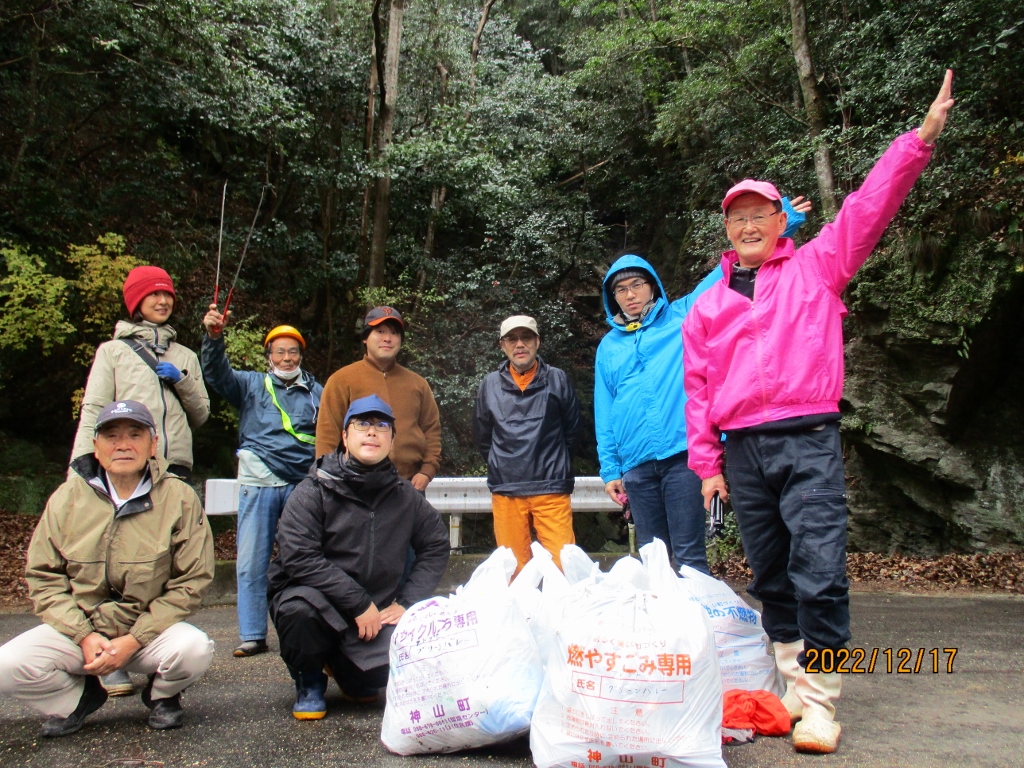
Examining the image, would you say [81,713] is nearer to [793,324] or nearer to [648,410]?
[648,410]

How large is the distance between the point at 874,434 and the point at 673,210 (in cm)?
939

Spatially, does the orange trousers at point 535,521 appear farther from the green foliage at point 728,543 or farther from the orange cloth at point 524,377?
the green foliage at point 728,543

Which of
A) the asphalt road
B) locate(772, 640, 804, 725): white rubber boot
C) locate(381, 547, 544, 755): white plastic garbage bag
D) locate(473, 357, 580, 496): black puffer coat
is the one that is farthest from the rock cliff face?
locate(381, 547, 544, 755): white plastic garbage bag

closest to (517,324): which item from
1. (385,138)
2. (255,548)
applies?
(255,548)

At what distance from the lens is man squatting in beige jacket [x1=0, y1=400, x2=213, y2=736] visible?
119 inches

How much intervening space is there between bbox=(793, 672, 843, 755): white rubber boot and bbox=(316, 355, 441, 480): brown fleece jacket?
2656 mm

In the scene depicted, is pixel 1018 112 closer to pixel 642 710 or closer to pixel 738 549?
pixel 738 549

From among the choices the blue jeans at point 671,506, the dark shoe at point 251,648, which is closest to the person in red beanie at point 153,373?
the dark shoe at point 251,648

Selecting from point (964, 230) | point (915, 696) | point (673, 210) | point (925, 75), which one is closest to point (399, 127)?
point (673, 210)

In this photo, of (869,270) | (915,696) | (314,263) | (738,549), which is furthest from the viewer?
(314,263)

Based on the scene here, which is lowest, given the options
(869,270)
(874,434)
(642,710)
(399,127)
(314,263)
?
(642,710)

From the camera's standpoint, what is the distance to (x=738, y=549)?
9.55 meters

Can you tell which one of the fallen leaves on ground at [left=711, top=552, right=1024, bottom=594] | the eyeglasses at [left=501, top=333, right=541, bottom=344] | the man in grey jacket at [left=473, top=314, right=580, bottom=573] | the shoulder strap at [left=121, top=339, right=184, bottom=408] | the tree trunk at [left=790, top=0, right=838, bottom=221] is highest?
the tree trunk at [left=790, top=0, right=838, bottom=221]

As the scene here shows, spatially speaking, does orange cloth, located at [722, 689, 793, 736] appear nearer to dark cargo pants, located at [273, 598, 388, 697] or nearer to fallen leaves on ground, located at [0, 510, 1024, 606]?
dark cargo pants, located at [273, 598, 388, 697]
